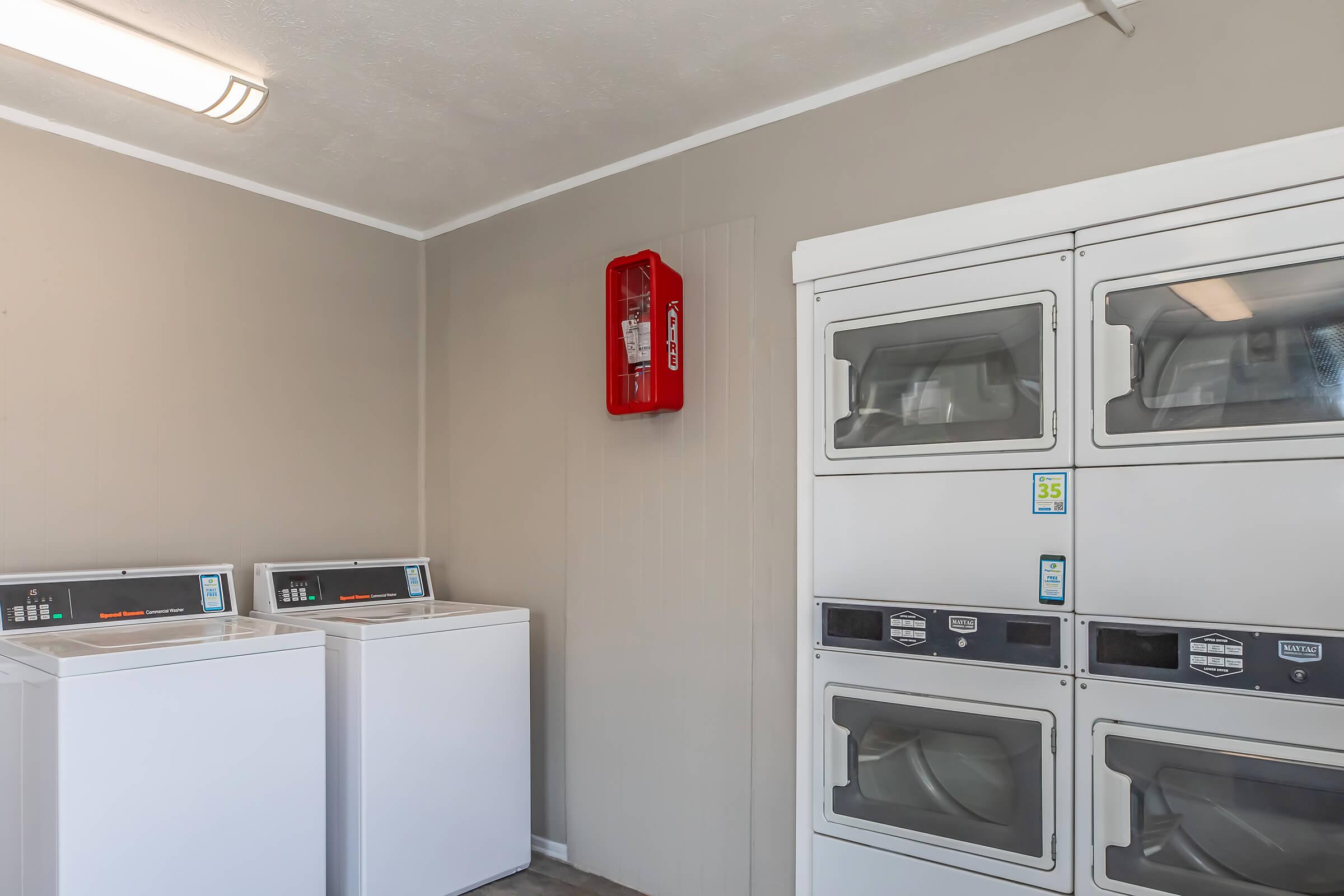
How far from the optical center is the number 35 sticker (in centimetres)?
213

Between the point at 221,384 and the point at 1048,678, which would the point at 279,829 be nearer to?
the point at 221,384

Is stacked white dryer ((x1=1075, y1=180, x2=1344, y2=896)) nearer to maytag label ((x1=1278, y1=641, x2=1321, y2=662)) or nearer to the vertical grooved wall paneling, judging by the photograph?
maytag label ((x1=1278, y1=641, x2=1321, y2=662))

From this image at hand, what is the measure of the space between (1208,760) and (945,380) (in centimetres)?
106

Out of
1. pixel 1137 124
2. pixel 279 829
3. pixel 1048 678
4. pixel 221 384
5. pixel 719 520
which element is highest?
pixel 1137 124

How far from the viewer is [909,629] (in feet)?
7.73

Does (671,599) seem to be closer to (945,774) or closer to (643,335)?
(643,335)

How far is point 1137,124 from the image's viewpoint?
2166 mm

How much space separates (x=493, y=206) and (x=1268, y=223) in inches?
110

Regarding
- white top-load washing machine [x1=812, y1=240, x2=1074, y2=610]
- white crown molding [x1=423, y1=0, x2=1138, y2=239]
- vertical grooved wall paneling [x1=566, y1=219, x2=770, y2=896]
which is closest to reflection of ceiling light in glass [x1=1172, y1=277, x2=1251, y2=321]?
white top-load washing machine [x1=812, y1=240, x2=1074, y2=610]

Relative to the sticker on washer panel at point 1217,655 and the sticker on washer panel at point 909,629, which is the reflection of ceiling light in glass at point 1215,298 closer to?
the sticker on washer panel at point 1217,655

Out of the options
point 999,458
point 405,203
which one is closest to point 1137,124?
point 999,458

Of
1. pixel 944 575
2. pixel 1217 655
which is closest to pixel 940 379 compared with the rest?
pixel 944 575

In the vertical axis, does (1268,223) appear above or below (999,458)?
above

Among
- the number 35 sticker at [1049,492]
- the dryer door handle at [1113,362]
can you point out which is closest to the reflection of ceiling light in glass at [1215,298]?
the dryer door handle at [1113,362]
